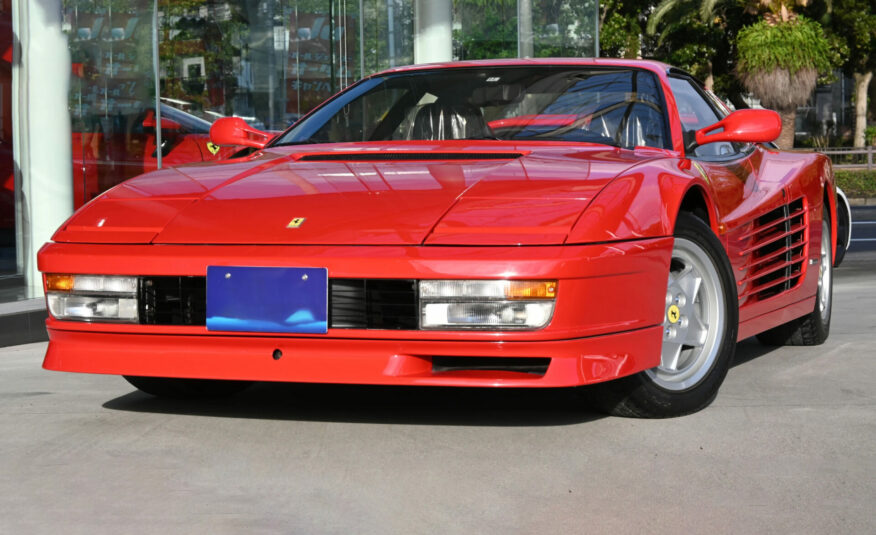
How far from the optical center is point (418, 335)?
3.69 metres

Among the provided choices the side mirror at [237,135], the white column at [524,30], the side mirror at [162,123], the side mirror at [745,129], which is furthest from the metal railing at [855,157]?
the side mirror at [237,135]

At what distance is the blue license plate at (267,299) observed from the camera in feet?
12.2

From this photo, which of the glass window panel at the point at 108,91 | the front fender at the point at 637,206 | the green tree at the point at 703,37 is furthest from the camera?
the green tree at the point at 703,37

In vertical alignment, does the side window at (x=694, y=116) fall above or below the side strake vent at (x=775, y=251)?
above

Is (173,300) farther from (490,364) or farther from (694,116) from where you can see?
(694,116)

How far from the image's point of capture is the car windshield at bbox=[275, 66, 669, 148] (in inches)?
191

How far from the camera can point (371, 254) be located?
370 cm

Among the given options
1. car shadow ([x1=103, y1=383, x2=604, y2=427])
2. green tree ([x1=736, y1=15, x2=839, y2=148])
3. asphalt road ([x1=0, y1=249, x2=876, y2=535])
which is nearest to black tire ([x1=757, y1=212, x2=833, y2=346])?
asphalt road ([x1=0, y1=249, x2=876, y2=535])

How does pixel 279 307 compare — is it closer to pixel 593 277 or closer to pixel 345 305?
pixel 345 305

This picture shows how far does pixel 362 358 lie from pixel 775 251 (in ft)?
7.25

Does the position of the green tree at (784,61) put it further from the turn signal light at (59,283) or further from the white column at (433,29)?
the turn signal light at (59,283)

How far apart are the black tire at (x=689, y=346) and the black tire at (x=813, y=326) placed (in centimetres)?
159

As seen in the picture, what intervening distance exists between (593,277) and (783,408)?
3.74 feet

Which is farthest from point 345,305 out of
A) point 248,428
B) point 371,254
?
point 248,428
